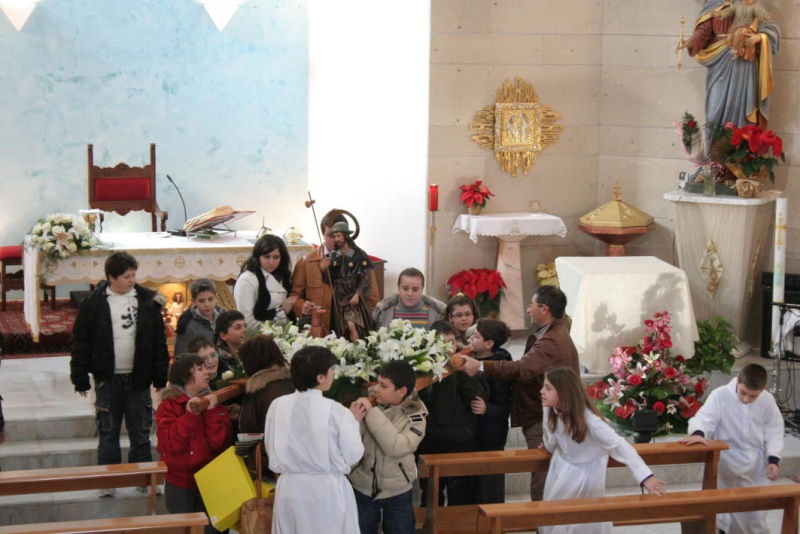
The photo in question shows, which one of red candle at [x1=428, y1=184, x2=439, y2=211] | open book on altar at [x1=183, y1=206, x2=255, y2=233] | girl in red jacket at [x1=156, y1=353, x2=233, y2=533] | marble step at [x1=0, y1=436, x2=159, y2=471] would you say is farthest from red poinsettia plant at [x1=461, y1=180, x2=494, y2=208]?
girl in red jacket at [x1=156, y1=353, x2=233, y2=533]

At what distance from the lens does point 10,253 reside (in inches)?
391

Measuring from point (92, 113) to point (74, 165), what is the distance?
0.53 metres

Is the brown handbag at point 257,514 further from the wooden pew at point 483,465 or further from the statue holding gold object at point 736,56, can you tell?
the statue holding gold object at point 736,56

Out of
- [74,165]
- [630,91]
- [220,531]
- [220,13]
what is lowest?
[220,531]

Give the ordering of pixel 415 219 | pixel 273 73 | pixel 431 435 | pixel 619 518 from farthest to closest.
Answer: pixel 273 73 < pixel 415 219 < pixel 431 435 < pixel 619 518

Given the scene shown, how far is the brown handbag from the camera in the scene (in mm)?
4777

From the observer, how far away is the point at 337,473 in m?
4.61

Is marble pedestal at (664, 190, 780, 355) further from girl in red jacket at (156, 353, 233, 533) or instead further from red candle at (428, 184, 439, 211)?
girl in red jacket at (156, 353, 233, 533)

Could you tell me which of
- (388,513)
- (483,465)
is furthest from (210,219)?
(388,513)

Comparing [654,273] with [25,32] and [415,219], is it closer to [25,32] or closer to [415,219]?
[415,219]

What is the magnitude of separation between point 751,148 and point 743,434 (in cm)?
339

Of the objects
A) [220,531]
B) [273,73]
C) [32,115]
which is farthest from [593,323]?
[32,115]

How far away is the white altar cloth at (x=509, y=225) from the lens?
921 centimetres

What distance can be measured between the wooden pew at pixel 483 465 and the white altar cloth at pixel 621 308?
2123mm
